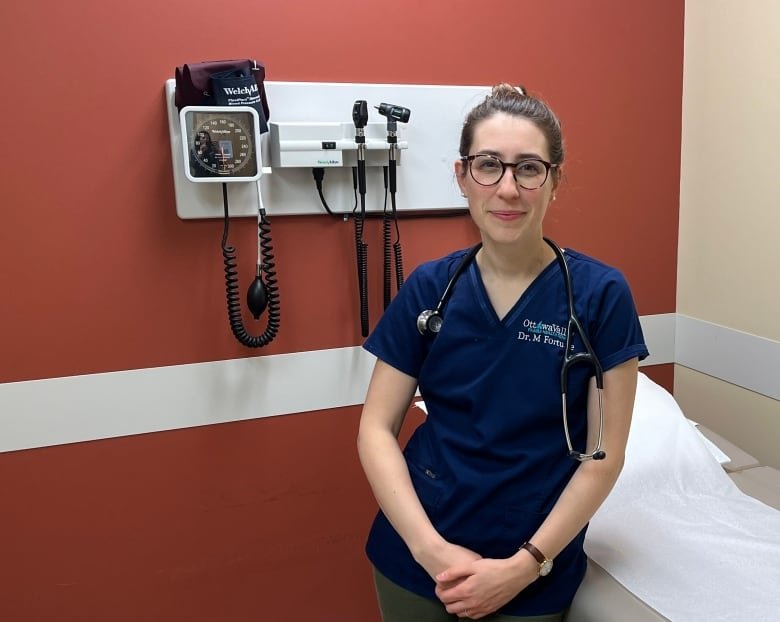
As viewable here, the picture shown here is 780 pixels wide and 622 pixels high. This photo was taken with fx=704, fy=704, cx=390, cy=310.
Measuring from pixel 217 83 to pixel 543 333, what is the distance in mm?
889

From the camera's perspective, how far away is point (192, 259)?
66.1 inches

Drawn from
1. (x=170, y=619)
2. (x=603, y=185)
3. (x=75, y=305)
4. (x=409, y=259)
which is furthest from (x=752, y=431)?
(x=75, y=305)

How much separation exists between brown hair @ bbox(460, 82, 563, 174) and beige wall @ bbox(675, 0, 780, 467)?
0.98m

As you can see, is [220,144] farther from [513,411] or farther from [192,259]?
[513,411]

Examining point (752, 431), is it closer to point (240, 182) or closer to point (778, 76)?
point (778, 76)

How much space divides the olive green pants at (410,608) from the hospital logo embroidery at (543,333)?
451 mm

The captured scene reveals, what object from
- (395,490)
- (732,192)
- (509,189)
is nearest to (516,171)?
(509,189)

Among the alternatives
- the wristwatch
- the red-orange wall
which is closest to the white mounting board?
the red-orange wall

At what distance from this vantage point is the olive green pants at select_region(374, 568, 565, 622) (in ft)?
3.88

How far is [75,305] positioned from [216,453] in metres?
0.49

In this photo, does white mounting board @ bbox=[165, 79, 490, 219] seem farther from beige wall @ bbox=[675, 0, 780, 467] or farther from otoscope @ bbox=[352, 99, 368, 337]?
beige wall @ bbox=[675, 0, 780, 467]

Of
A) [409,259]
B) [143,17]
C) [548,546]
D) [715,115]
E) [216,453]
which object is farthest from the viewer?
[715,115]

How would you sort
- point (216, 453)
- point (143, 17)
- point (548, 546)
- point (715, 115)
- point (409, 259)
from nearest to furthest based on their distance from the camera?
point (548, 546) < point (143, 17) < point (216, 453) < point (409, 259) < point (715, 115)

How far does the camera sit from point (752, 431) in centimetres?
199
